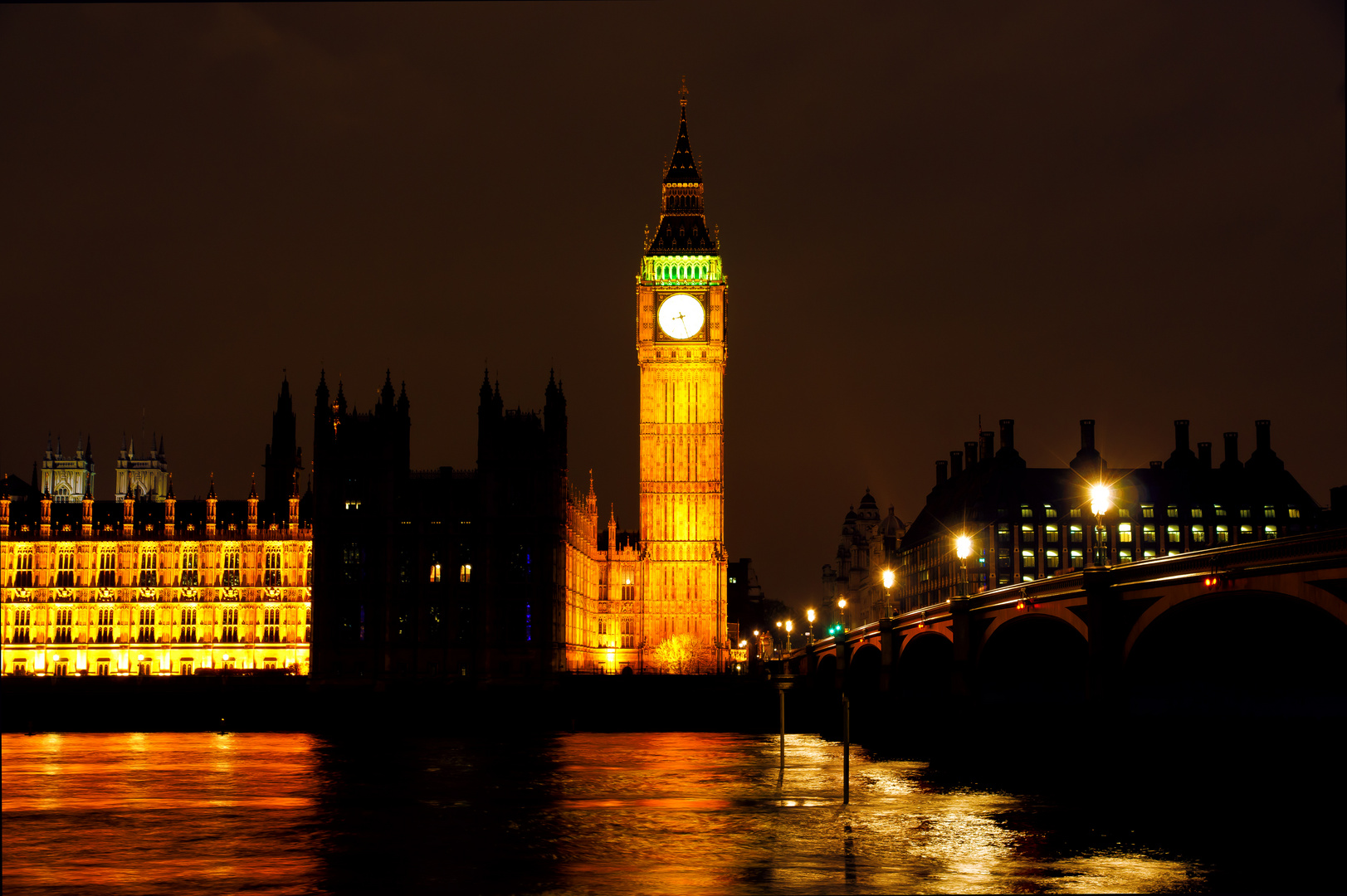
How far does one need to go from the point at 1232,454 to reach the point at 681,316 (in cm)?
6462

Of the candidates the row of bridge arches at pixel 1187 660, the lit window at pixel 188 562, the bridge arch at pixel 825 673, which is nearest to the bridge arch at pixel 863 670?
the bridge arch at pixel 825 673

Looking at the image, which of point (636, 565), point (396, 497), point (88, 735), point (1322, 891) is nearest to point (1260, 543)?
point (1322, 891)

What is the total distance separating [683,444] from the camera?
164625mm

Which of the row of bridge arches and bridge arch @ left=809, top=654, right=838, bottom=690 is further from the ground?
the row of bridge arches

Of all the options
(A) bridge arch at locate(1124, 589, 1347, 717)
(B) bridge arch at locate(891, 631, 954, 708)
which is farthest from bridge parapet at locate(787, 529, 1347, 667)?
(B) bridge arch at locate(891, 631, 954, 708)

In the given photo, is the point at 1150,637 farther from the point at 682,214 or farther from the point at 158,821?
the point at 682,214

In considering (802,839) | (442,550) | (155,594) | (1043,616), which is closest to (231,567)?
(155,594)

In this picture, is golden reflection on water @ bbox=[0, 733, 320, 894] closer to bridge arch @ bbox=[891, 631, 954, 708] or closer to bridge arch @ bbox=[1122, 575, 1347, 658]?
bridge arch @ bbox=[1122, 575, 1347, 658]

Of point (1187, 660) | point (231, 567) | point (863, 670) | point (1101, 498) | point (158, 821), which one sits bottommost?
point (158, 821)

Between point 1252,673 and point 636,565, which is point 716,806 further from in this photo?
point 636,565

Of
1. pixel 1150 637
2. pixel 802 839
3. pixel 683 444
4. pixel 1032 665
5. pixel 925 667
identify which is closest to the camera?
pixel 802 839

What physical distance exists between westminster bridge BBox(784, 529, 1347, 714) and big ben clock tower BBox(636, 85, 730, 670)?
5782 centimetres

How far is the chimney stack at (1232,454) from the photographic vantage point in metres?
173

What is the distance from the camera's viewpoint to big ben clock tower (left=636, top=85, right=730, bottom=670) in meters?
162
